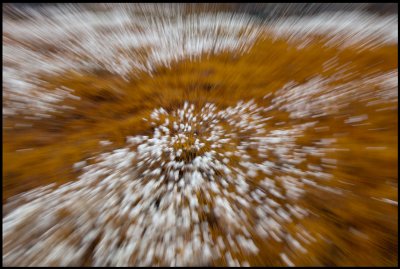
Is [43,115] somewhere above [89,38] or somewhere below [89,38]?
below

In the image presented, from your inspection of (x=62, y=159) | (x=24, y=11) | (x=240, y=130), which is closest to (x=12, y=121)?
(x=62, y=159)

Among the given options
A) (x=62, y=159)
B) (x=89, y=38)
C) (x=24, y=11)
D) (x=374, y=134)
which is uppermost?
(x=24, y=11)

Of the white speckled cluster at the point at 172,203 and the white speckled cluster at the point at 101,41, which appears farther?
the white speckled cluster at the point at 101,41

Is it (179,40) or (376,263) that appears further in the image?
(179,40)

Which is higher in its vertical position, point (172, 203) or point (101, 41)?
point (101, 41)

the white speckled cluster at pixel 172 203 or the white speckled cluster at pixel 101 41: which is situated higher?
the white speckled cluster at pixel 101 41

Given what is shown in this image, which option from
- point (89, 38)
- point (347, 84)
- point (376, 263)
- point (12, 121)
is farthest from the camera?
point (89, 38)

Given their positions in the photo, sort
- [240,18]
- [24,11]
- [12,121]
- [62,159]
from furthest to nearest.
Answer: [240,18]
[24,11]
[12,121]
[62,159]

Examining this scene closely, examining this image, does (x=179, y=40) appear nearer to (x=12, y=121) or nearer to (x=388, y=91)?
(x=12, y=121)

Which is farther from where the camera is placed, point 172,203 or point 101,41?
point 101,41
